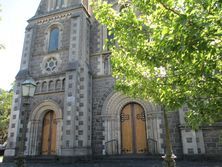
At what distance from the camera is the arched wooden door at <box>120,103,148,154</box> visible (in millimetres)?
11234

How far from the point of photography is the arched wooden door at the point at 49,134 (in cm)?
1205

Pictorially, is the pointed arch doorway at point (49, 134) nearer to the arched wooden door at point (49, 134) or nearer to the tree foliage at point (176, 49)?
the arched wooden door at point (49, 134)

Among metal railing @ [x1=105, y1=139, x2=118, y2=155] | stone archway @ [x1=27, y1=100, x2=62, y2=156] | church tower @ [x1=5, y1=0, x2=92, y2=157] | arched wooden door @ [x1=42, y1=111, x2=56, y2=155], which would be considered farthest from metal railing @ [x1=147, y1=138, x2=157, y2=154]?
arched wooden door @ [x1=42, y1=111, x2=56, y2=155]

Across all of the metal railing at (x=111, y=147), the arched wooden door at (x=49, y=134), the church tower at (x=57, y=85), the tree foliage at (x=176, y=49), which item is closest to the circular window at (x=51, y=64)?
the church tower at (x=57, y=85)

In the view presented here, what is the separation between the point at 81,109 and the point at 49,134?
2712 mm

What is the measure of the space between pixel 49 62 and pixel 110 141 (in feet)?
22.6

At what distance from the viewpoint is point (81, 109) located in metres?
11.8

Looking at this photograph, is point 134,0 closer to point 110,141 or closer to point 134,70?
point 134,70

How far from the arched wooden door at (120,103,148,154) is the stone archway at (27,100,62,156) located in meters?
3.76

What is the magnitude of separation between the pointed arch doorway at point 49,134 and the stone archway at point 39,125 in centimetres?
18

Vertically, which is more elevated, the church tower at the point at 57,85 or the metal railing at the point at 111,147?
the church tower at the point at 57,85

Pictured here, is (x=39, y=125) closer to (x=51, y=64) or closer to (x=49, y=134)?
(x=49, y=134)

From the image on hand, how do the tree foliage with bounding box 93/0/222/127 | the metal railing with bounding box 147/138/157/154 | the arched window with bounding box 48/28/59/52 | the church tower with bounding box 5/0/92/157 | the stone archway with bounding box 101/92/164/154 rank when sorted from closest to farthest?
the tree foliage with bounding box 93/0/222/127
the metal railing with bounding box 147/138/157/154
the stone archway with bounding box 101/92/164/154
the church tower with bounding box 5/0/92/157
the arched window with bounding box 48/28/59/52

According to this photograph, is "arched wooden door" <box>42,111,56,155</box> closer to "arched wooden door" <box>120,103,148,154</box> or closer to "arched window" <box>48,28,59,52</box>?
"arched wooden door" <box>120,103,148,154</box>
